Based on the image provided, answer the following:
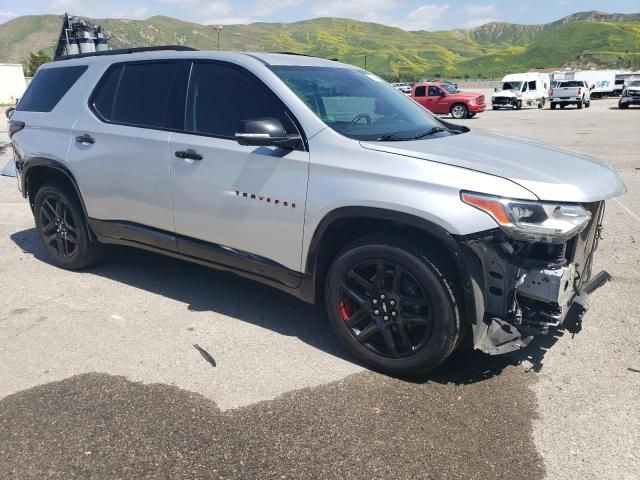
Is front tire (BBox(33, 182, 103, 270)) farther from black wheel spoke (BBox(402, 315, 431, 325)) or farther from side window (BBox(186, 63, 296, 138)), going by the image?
black wheel spoke (BBox(402, 315, 431, 325))

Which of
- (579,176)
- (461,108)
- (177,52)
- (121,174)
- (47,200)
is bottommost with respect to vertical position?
(461,108)

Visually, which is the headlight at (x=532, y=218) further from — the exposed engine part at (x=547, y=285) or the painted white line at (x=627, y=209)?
the painted white line at (x=627, y=209)

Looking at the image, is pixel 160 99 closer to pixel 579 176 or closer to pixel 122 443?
pixel 122 443

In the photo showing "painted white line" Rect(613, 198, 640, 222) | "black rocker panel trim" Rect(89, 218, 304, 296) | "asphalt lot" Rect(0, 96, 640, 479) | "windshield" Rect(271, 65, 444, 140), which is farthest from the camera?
"painted white line" Rect(613, 198, 640, 222)

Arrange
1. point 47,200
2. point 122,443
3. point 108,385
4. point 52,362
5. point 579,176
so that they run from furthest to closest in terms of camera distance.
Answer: point 47,200 → point 52,362 → point 108,385 → point 579,176 → point 122,443

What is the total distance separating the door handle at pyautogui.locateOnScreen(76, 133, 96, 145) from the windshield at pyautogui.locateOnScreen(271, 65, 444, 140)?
1.75 meters

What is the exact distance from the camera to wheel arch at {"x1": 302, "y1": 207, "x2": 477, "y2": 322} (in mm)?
2863

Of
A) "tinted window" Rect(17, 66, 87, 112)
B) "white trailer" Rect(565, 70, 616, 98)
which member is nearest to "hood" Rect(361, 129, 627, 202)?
"tinted window" Rect(17, 66, 87, 112)

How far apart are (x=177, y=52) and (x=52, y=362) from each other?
240cm

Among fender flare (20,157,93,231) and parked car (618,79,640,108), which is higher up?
fender flare (20,157,93,231)

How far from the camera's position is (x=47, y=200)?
16.6ft

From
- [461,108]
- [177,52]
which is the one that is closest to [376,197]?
[177,52]

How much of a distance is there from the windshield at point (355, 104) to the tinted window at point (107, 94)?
1.57 meters

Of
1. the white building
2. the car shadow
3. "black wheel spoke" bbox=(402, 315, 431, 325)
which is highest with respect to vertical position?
"black wheel spoke" bbox=(402, 315, 431, 325)
